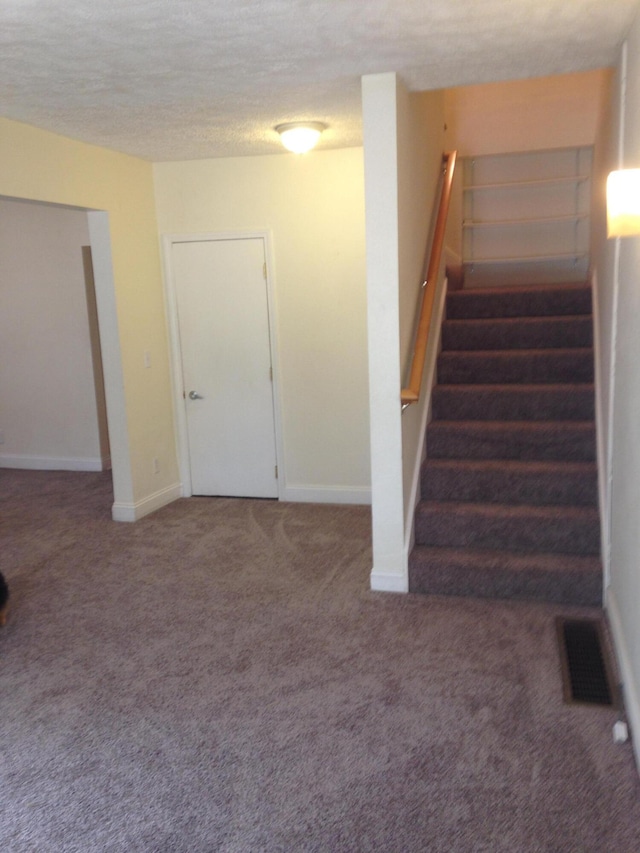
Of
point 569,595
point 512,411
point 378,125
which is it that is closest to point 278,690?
point 569,595

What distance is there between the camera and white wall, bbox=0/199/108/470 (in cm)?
603

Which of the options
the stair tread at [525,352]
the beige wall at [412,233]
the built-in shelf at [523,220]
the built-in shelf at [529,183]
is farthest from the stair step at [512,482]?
the built-in shelf at [529,183]

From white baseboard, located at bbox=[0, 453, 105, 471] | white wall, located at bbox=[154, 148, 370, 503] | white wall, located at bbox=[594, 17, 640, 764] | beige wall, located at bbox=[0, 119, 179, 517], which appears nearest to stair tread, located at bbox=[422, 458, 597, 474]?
white wall, located at bbox=[594, 17, 640, 764]

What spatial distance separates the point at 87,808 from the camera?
6.73ft

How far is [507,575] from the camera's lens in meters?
3.26

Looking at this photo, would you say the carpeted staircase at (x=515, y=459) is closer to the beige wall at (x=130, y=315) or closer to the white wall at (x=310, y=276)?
the white wall at (x=310, y=276)

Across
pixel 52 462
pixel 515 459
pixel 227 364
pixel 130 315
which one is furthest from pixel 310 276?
pixel 52 462

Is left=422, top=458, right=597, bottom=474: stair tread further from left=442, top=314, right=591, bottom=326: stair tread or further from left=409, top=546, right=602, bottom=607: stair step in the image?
left=442, top=314, right=591, bottom=326: stair tread

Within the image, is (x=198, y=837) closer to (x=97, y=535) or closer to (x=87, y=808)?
(x=87, y=808)

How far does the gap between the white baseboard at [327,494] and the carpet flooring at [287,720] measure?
0.95 m

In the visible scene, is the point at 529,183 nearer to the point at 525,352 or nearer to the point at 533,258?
the point at 533,258

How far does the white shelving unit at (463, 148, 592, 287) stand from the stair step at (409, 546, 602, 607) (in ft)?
9.64

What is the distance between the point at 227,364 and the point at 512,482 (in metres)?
2.30

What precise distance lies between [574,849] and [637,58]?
255 centimetres
